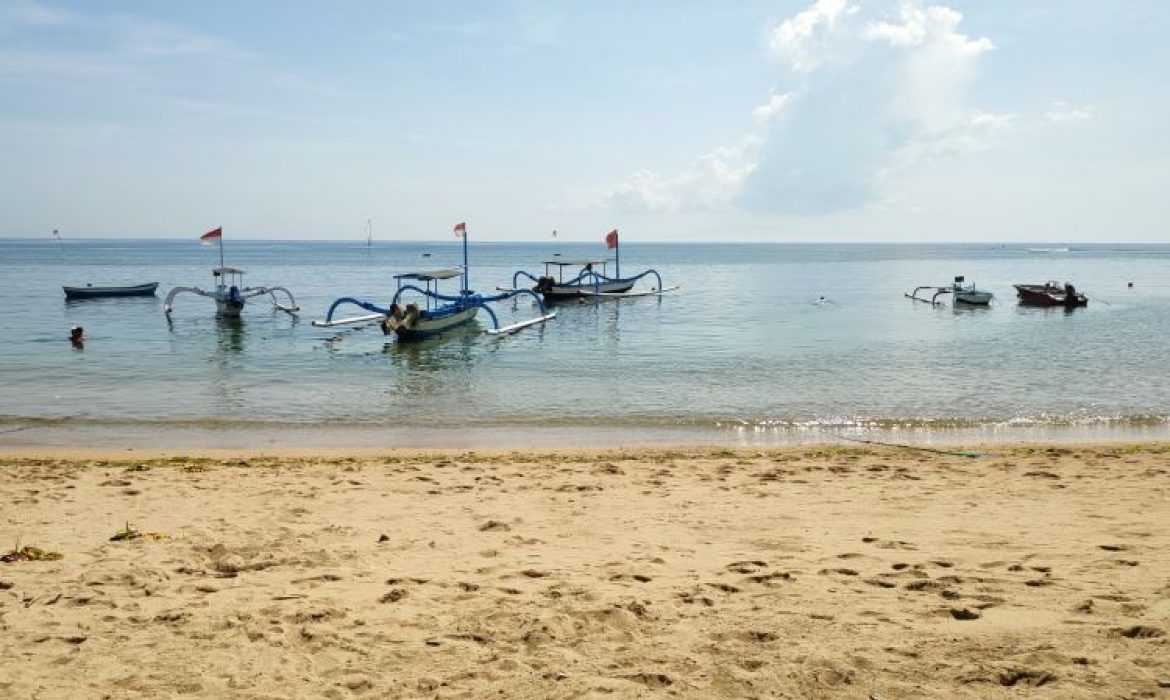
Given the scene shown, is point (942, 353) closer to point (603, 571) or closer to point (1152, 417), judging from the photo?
point (1152, 417)

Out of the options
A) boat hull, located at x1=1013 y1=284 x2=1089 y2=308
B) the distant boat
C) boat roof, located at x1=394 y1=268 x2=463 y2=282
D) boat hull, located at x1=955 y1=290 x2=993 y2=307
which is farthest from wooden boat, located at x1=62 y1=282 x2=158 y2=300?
boat hull, located at x1=1013 y1=284 x2=1089 y2=308

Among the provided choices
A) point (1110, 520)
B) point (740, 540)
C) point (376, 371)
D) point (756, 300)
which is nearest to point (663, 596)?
point (740, 540)

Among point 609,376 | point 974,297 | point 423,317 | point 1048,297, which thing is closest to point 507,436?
point 609,376

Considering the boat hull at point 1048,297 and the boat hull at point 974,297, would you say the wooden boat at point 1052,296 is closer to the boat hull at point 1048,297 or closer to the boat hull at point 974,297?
the boat hull at point 1048,297

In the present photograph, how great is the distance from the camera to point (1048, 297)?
44.6 m

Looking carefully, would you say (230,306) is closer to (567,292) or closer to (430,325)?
(430,325)

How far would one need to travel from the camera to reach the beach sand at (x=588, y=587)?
14.5 feet

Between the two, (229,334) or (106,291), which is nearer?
(229,334)

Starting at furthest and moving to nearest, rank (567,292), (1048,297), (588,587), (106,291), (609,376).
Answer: (106,291), (567,292), (1048,297), (609,376), (588,587)

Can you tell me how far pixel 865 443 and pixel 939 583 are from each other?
7.93 m

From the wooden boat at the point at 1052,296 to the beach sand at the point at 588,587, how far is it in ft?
128

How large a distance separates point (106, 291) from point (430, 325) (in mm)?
30114

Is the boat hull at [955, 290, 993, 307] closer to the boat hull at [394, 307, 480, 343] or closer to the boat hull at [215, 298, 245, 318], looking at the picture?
the boat hull at [394, 307, 480, 343]

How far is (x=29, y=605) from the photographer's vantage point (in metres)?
5.45
